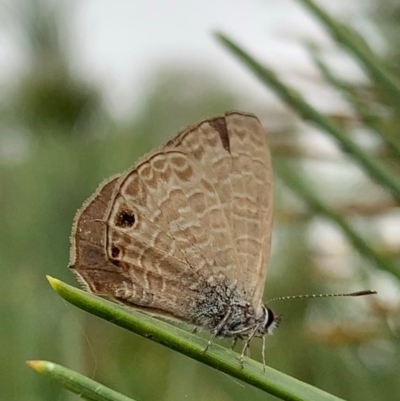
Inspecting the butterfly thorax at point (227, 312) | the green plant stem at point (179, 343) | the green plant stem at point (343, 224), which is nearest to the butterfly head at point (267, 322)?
the butterfly thorax at point (227, 312)

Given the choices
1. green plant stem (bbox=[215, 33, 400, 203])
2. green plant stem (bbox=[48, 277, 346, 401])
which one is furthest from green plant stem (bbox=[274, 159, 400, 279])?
green plant stem (bbox=[48, 277, 346, 401])

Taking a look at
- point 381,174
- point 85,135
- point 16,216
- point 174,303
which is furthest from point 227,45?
point 85,135

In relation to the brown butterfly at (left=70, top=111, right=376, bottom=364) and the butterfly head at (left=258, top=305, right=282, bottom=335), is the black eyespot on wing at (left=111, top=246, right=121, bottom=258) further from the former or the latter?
the butterfly head at (left=258, top=305, right=282, bottom=335)

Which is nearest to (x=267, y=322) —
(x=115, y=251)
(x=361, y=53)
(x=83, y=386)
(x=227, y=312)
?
(x=227, y=312)

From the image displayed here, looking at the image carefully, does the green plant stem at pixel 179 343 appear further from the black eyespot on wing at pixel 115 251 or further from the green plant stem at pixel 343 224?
the black eyespot on wing at pixel 115 251

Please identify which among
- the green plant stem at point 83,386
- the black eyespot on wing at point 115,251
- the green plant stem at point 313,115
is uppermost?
the green plant stem at point 313,115

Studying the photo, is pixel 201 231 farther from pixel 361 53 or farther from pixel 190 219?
pixel 361 53

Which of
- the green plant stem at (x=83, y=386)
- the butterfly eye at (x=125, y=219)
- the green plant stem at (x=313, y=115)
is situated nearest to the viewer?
the green plant stem at (x=83, y=386)

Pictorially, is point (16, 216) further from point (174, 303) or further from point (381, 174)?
point (381, 174)
